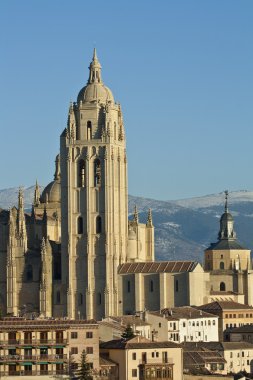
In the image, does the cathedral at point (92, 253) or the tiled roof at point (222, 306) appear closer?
the tiled roof at point (222, 306)

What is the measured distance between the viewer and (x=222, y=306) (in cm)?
16188

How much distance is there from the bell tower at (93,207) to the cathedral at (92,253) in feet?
0.29

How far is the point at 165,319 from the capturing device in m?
148

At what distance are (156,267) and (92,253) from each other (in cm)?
583

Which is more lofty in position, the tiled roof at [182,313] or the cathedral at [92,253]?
the cathedral at [92,253]

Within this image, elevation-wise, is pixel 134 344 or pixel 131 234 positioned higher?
pixel 131 234

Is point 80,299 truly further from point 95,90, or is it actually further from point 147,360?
point 147,360

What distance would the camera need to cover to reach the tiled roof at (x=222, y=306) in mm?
161500

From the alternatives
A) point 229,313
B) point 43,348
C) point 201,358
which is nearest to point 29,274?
point 229,313

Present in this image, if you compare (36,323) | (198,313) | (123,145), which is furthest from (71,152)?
(36,323)

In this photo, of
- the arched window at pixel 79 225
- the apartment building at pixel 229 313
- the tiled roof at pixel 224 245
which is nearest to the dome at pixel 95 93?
the arched window at pixel 79 225

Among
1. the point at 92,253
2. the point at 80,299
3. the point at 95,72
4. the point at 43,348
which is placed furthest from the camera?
the point at 95,72

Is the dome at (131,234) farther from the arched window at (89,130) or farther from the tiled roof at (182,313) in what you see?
the tiled roof at (182,313)

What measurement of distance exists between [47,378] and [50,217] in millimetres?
72252
